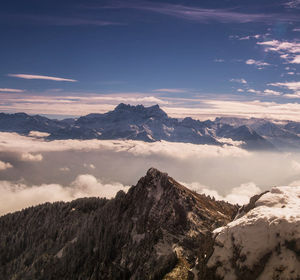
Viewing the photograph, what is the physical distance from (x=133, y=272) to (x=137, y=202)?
51.5 m

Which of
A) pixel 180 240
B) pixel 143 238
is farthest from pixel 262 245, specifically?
pixel 143 238

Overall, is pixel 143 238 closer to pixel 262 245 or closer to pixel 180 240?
pixel 180 240

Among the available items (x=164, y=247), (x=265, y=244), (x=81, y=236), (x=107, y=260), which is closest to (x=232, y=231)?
(x=265, y=244)

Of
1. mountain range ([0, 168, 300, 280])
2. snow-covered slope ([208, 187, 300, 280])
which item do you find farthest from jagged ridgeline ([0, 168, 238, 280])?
snow-covered slope ([208, 187, 300, 280])

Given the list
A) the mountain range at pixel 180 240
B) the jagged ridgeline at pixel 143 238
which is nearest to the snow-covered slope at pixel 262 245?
the mountain range at pixel 180 240

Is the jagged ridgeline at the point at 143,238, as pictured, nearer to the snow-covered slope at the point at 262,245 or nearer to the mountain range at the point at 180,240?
the mountain range at the point at 180,240

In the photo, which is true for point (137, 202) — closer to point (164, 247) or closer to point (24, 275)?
point (164, 247)

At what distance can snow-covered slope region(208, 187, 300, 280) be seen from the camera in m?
56.8

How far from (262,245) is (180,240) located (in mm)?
87822

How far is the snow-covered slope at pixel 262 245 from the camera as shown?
5675 centimetres

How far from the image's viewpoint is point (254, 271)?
193 ft

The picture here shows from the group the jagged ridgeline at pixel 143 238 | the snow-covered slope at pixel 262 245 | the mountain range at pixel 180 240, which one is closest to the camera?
the snow-covered slope at pixel 262 245

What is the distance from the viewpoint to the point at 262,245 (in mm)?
59906

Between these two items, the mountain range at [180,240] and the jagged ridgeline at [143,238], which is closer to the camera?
the mountain range at [180,240]
